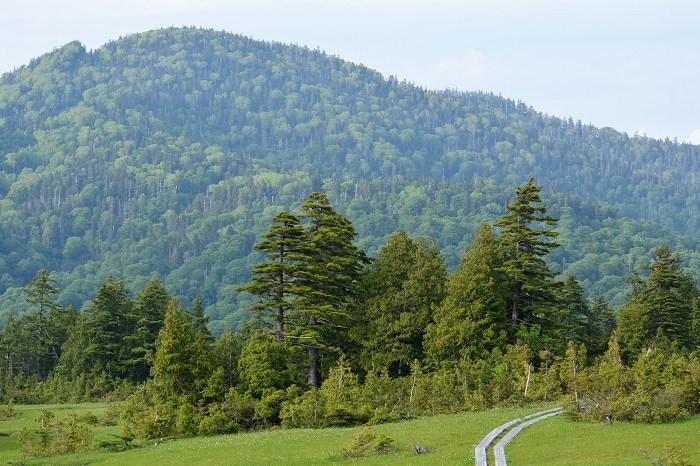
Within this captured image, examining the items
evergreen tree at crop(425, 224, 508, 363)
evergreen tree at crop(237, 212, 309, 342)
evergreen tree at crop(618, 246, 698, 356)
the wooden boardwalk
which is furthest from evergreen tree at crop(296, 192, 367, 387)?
evergreen tree at crop(618, 246, 698, 356)

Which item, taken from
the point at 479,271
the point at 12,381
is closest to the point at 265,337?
the point at 479,271

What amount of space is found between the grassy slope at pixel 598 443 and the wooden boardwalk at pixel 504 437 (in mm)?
396

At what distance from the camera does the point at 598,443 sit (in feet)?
145

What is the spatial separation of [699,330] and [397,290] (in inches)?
1185

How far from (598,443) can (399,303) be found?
33.3m

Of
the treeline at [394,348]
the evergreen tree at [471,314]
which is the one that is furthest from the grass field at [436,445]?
A: the evergreen tree at [471,314]

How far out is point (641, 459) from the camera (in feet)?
128

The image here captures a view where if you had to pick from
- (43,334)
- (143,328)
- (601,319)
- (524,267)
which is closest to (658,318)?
(524,267)

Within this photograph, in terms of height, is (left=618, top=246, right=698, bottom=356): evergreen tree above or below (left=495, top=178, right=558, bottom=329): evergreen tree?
below

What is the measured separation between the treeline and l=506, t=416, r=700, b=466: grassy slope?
211 cm

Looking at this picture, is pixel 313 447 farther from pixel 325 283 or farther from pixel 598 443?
pixel 325 283

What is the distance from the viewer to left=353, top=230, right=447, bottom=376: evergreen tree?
75.0 metres

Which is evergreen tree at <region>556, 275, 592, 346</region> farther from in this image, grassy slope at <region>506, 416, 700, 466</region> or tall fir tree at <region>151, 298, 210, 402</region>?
grassy slope at <region>506, 416, 700, 466</region>

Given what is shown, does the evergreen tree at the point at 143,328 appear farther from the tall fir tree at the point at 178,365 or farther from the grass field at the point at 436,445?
the grass field at the point at 436,445
